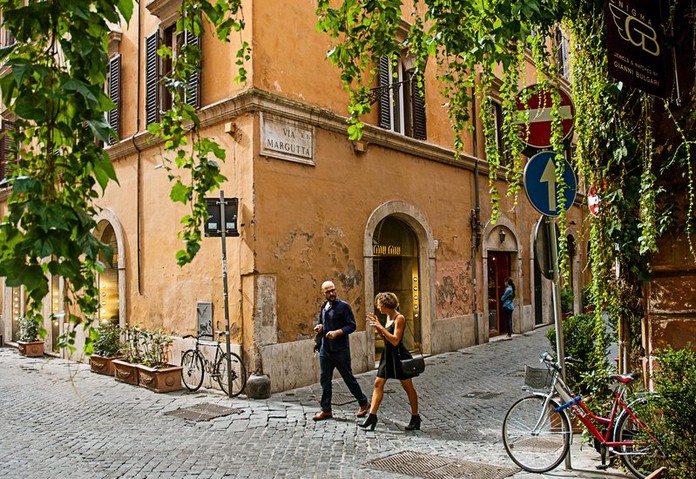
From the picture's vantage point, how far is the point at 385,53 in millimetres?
5191

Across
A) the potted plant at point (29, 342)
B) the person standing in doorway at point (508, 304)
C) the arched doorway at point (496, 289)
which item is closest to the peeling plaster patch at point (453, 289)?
the person standing in doorway at point (508, 304)

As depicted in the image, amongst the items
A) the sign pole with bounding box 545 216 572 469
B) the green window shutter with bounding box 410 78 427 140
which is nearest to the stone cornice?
the green window shutter with bounding box 410 78 427 140

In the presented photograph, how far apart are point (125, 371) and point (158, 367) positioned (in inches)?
37.9

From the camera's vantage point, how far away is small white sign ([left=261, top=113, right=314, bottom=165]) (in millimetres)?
10086

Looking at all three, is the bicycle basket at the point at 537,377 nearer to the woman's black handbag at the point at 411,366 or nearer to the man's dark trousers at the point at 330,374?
the woman's black handbag at the point at 411,366

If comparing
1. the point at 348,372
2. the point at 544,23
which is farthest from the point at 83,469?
the point at 544,23

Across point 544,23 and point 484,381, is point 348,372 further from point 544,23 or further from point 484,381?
point 544,23

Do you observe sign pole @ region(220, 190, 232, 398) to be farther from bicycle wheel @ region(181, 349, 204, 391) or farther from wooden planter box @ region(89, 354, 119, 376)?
wooden planter box @ region(89, 354, 119, 376)

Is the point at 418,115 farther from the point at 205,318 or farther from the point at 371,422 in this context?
the point at 371,422

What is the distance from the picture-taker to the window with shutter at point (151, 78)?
1222 cm

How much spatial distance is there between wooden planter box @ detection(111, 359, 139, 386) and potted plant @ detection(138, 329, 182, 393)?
139mm

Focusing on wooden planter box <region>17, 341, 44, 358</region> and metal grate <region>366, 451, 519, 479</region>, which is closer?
metal grate <region>366, 451, 519, 479</region>

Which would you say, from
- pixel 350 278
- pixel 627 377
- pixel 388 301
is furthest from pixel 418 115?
pixel 627 377

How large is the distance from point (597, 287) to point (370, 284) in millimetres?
6874
